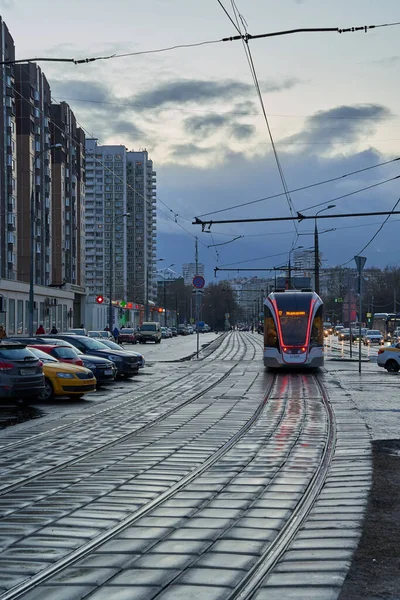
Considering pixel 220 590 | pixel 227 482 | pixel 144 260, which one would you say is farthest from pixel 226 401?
pixel 144 260

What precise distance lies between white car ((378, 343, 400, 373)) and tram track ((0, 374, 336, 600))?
1200 centimetres

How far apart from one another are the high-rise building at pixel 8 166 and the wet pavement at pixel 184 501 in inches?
2196

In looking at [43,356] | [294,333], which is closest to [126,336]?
[294,333]

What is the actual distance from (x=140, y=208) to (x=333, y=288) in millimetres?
55314

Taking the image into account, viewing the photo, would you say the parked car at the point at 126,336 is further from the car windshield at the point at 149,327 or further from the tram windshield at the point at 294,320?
the tram windshield at the point at 294,320

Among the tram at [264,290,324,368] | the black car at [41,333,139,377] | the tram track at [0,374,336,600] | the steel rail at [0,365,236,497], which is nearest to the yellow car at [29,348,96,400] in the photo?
the steel rail at [0,365,236,497]

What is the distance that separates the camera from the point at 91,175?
186 metres

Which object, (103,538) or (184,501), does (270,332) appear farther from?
(103,538)

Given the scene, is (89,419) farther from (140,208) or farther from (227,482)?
(140,208)

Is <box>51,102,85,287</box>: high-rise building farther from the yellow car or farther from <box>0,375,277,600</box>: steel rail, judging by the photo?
<box>0,375,277,600</box>: steel rail

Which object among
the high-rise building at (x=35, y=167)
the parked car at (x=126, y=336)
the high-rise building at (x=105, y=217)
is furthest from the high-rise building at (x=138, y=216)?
the parked car at (x=126, y=336)

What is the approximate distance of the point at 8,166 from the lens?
7306 cm

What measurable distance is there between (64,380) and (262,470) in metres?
11.2

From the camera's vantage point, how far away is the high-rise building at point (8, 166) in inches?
2798
